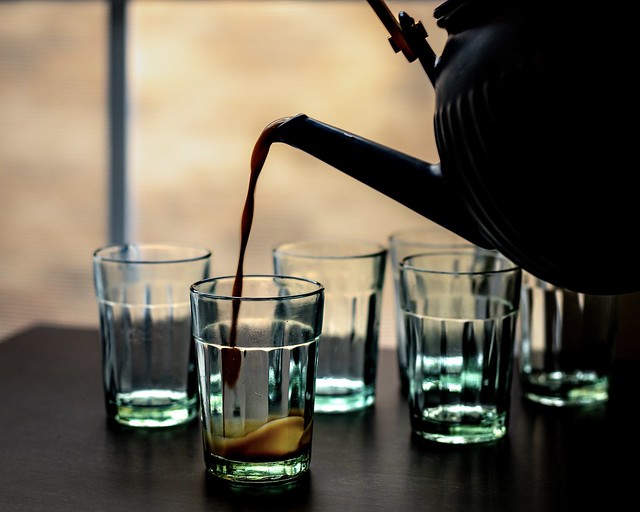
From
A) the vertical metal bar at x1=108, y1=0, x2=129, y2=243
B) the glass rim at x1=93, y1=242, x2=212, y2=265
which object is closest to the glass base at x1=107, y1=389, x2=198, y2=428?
the glass rim at x1=93, y1=242, x2=212, y2=265

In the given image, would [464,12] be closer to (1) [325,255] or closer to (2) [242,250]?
(2) [242,250]

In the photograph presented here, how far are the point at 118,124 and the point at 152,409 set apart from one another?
1901 mm

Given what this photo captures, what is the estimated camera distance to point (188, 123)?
9.92 ft

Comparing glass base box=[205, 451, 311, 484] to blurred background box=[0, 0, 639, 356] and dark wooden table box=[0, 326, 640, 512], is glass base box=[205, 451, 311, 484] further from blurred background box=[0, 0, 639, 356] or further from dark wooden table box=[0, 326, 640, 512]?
blurred background box=[0, 0, 639, 356]

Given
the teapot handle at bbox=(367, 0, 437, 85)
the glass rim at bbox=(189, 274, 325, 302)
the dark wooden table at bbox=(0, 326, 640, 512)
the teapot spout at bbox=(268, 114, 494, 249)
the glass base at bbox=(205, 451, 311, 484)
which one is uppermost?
the teapot handle at bbox=(367, 0, 437, 85)

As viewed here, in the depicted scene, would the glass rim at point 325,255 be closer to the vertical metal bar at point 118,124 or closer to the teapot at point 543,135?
the teapot at point 543,135

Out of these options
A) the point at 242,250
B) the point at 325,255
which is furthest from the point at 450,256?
the point at 242,250

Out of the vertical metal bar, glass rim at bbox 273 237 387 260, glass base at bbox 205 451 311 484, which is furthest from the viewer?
the vertical metal bar

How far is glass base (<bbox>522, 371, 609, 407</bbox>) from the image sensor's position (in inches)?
47.5

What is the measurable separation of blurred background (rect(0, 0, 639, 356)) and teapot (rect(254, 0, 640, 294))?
197 cm

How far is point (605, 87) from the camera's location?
81 centimetres

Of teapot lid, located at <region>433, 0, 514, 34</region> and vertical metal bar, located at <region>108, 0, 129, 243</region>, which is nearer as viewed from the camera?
teapot lid, located at <region>433, 0, 514, 34</region>

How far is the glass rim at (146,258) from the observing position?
1102 mm

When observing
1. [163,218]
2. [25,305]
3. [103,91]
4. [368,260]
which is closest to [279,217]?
[163,218]
